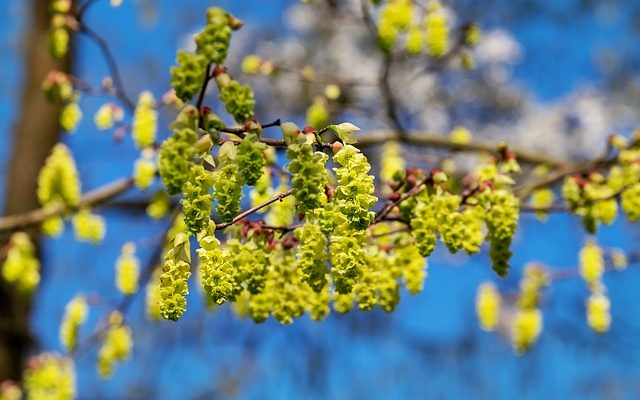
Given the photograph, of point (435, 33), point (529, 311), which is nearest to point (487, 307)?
point (529, 311)

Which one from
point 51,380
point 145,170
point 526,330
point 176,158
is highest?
point 145,170

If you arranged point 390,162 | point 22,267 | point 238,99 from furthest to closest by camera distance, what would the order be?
1. point 22,267
2. point 390,162
3. point 238,99

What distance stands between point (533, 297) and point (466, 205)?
195 centimetres

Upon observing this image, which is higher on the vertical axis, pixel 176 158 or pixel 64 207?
pixel 64 207

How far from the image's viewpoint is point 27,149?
22.0 ft

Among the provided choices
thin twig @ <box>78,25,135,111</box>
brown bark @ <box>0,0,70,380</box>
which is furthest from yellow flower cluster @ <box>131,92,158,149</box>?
brown bark @ <box>0,0,70,380</box>

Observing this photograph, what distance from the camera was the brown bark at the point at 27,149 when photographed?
240 inches

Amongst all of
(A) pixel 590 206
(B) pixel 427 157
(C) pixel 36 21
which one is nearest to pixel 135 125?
(B) pixel 427 157

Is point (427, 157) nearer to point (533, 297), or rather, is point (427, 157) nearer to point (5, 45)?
point (533, 297)

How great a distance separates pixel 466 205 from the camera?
205 centimetres

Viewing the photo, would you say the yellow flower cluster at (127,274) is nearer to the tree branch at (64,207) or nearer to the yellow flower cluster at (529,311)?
the tree branch at (64,207)

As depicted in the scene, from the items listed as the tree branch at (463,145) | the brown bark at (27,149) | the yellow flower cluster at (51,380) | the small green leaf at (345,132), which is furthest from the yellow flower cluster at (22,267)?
the small green leaf at (345,132)

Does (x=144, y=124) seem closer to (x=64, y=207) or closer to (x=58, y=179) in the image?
(x=58, y=179)

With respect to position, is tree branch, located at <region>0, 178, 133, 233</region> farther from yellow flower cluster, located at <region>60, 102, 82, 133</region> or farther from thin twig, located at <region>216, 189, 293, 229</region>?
thin twig, located at <region>216, 189, 293, 229</region>
